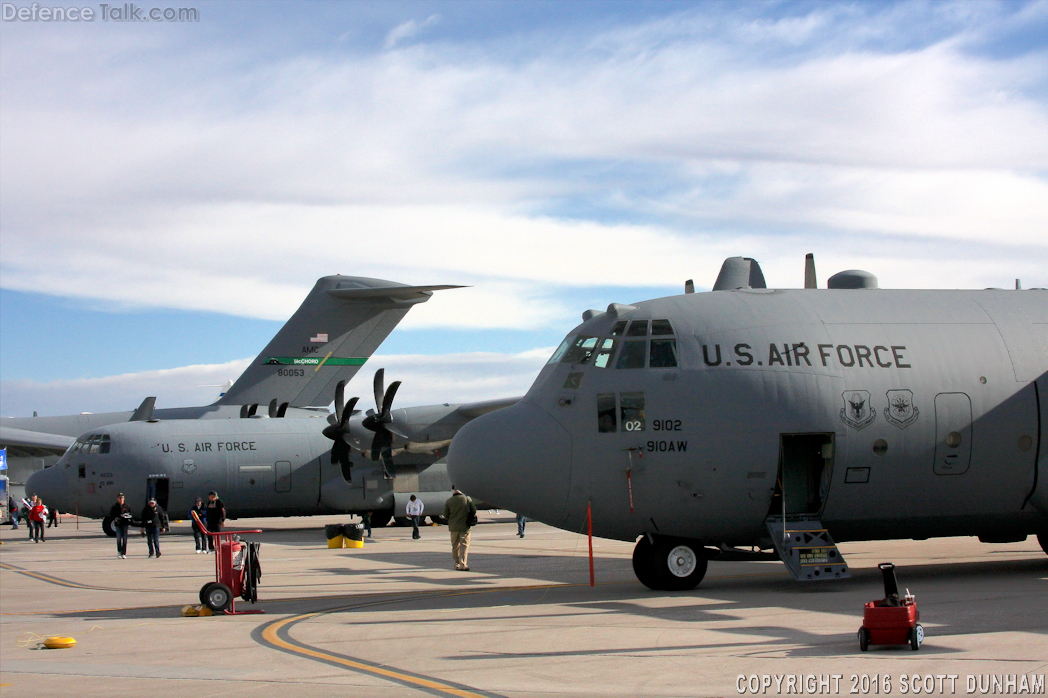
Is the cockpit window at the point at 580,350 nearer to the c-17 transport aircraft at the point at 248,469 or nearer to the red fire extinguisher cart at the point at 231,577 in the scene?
the red fire extinguisher cart at the point at 231,577

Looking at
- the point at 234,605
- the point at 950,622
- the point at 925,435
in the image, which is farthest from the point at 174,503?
the point at 950,622

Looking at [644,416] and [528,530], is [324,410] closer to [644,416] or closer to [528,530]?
[528,530]

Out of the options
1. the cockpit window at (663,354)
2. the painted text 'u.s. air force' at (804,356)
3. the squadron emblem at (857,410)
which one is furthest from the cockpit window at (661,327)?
the squadron emblem at (857,410)

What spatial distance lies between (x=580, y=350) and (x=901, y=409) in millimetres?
4782

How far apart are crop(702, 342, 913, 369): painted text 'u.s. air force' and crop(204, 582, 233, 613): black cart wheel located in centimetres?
744

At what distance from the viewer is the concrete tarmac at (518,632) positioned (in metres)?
9.34

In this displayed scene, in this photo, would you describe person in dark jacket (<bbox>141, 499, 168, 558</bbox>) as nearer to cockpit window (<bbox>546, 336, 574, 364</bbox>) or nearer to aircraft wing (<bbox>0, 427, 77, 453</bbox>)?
cockpit window (<bbox>546, 336, 574, 364</bbox>)

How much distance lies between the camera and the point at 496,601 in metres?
15.5

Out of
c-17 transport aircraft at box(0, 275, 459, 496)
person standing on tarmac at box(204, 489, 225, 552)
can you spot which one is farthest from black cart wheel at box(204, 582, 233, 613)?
c-17 transport aircraft at box(0, 275, 459, 496)

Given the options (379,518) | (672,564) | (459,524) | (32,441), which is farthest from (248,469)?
A: (672,564)

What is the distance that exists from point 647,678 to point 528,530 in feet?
86.8

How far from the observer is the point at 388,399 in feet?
97.1

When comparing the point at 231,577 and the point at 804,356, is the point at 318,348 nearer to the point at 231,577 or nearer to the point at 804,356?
the point at 231,577

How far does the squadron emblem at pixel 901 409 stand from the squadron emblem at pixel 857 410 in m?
0.28
